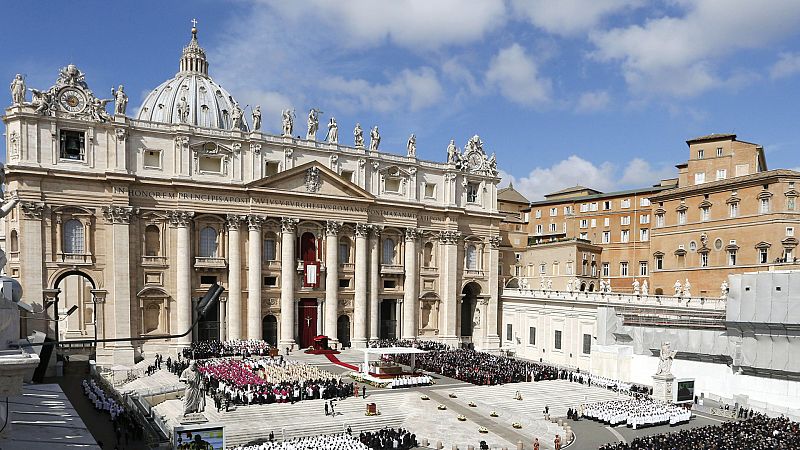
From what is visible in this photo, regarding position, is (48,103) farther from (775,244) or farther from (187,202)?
(775,244)

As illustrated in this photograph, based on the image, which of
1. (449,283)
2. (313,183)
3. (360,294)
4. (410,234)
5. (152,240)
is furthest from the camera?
(449,283)

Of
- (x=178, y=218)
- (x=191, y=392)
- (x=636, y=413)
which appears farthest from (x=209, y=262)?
(x=636, y=413)

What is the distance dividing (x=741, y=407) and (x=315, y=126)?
38.5 meters

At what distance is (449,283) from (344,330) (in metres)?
11.5

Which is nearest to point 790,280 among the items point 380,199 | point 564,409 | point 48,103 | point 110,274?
point 564,409

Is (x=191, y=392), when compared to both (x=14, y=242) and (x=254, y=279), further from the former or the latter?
(x=14, y=242)

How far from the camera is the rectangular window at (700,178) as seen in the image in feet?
179

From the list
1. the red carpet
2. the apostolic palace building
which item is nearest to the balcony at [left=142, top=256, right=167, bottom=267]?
the apostolic palace building

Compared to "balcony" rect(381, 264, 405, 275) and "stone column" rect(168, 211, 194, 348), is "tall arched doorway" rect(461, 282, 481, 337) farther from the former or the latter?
"stone column" rect(168, 211, 194, 348)

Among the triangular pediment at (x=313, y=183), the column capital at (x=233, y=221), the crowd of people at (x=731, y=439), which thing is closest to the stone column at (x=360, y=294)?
the triangular pediment at (x=313, y=183)

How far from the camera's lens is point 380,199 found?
5356 cm

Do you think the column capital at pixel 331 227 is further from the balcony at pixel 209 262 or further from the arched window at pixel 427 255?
the arched window at pixel 427 255

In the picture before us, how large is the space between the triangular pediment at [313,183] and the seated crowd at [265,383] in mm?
16114

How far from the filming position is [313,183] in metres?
50.0
